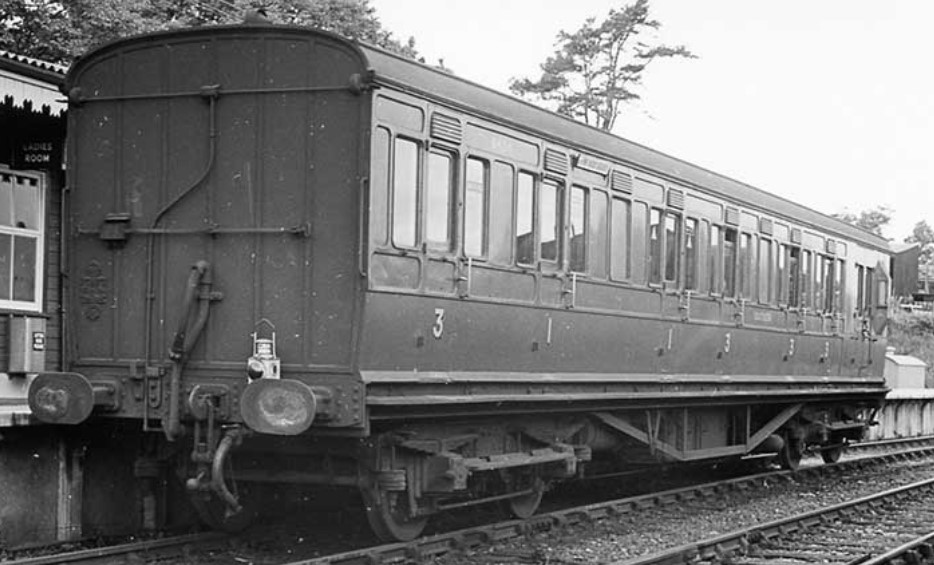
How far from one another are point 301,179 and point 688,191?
19.8ft

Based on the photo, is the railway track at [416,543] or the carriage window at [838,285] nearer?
the railway track at [416,543]

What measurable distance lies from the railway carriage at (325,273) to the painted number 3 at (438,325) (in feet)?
0.13

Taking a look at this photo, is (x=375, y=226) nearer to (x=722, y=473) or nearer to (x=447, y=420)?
(x=447, y=420)

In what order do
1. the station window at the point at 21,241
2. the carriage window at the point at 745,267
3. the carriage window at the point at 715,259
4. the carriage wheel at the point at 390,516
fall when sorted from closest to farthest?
the carriage wheel at the point at 390,516
the station window at the point at 21,241
the carriage window at the point at 715,259
the carriage window at the point at 745,267

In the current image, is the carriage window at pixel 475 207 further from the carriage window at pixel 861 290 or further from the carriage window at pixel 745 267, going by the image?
the carriage window at pixel 861 290

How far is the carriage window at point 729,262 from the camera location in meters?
14.8

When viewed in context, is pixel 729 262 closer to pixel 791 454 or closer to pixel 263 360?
pixel 791 454

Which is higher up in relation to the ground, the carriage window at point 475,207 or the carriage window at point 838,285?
the carriage window at point 475,207

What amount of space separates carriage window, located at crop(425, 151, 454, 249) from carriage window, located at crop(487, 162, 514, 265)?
610 millimetres

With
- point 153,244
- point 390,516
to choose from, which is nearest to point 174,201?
point 153,244

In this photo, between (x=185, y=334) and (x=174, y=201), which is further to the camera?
(x=174, y=201)

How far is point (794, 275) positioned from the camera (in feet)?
55.6

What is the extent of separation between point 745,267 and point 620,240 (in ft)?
11.5

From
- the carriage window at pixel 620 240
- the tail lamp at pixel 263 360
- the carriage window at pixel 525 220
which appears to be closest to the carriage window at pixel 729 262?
the carriage window at pixel 620 240
